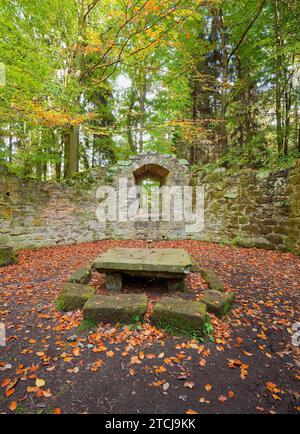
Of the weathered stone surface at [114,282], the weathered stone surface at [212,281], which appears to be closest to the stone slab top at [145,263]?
the weathered stone surface at [114,282]

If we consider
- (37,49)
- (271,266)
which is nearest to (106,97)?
(37,49)

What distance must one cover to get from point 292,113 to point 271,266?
7.61 meters

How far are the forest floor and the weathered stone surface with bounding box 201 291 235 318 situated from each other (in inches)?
4.2

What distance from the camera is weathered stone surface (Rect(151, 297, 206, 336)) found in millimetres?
2166

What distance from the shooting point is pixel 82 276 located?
337 cm

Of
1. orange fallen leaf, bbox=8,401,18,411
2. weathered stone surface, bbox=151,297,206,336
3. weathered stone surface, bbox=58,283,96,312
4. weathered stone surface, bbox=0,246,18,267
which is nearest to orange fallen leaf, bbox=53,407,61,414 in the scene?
orange fallen leaf, bbox=8,401,18,411

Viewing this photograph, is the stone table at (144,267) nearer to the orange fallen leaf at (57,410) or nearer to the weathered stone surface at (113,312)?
the weathered stone surface at (113,312)

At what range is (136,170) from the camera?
25.7ft

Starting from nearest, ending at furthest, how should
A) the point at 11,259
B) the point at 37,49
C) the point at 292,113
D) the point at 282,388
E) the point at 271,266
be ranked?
1. the point at 282,388
2. the point at 271,266
3. the point at 11,259
4. the point at 37,49
5. the point at 292,113

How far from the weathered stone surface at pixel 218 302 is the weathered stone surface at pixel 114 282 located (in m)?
1.33

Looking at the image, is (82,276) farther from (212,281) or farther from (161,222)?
(161,222)

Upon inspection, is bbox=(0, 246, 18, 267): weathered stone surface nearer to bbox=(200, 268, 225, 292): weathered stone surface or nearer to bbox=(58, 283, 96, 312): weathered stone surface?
bbox=(58, 283, 96, 312): weathered stone surface
